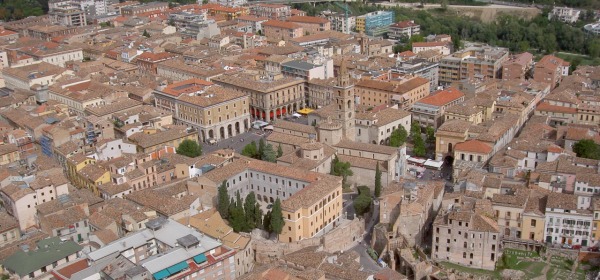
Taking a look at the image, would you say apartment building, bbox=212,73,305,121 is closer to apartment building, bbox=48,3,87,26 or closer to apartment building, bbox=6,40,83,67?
apartment building, bbox=6,40,83,67

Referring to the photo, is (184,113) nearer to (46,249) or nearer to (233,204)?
(233,204)

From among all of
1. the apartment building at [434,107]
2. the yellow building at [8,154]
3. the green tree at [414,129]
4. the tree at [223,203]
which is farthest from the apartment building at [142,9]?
the tree at [223,203]

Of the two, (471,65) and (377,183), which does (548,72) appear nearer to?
(471,65)

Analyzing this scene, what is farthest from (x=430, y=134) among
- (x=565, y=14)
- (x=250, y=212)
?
(x=565, y=14)

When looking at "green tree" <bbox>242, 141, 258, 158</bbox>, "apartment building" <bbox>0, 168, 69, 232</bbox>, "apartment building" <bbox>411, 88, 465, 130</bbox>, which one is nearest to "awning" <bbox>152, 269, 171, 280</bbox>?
"apartment building" <bbox>0, 168, 69, 232</bbox>

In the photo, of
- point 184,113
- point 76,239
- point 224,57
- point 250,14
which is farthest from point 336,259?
point 250,14

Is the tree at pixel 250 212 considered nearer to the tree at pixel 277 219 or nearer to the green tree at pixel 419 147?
the tree at pixel 277 219
